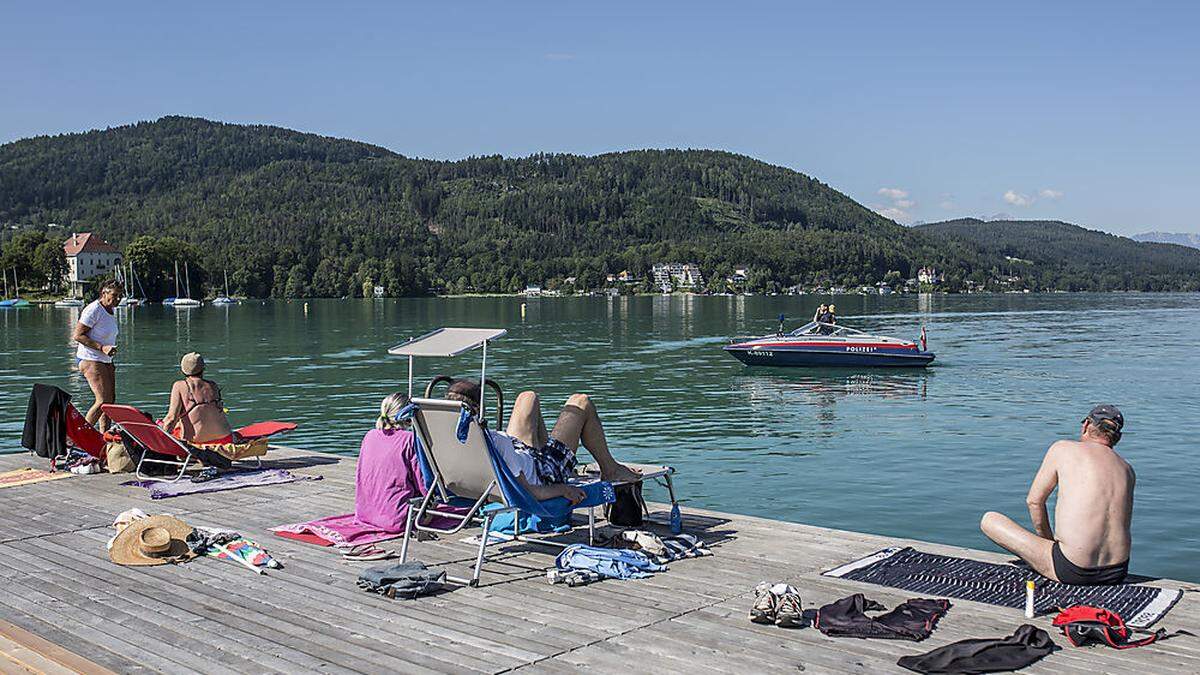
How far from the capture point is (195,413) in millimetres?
11734

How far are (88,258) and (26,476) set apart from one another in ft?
590

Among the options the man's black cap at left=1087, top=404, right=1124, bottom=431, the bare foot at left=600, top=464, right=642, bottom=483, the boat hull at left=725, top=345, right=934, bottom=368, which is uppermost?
the man's black cap at left=1087, top=404, right=1124, bottom=431

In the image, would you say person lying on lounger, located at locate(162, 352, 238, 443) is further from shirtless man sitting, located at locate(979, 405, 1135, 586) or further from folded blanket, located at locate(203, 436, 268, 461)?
shirtless man sitting, located at locate(979, 405, 1135, 586)

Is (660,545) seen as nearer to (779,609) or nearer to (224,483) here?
(779,609)

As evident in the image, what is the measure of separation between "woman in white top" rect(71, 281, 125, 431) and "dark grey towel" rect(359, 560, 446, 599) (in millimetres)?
6776

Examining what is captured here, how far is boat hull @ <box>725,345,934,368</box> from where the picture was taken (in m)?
37.4

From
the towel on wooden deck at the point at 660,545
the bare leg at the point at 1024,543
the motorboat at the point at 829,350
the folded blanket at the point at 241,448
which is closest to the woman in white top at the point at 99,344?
the folded blanket at the point at 241,448

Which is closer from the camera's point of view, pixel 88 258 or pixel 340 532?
pixel 340 532

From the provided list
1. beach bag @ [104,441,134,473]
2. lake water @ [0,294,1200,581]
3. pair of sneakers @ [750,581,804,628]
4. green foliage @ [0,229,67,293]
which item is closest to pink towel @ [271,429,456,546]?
pair of sneakers @ [750,581,804,628]

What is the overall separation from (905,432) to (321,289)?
169 m

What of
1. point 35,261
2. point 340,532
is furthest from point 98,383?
point 35,261

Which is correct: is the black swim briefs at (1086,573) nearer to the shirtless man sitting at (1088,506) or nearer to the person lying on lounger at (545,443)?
the shirtless man sitting at (1088,506)

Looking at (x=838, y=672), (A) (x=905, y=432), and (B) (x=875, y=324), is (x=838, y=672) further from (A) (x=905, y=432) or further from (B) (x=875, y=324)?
(B) (x=875, y=324)

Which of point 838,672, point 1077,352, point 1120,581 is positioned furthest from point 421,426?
point 1077,352
